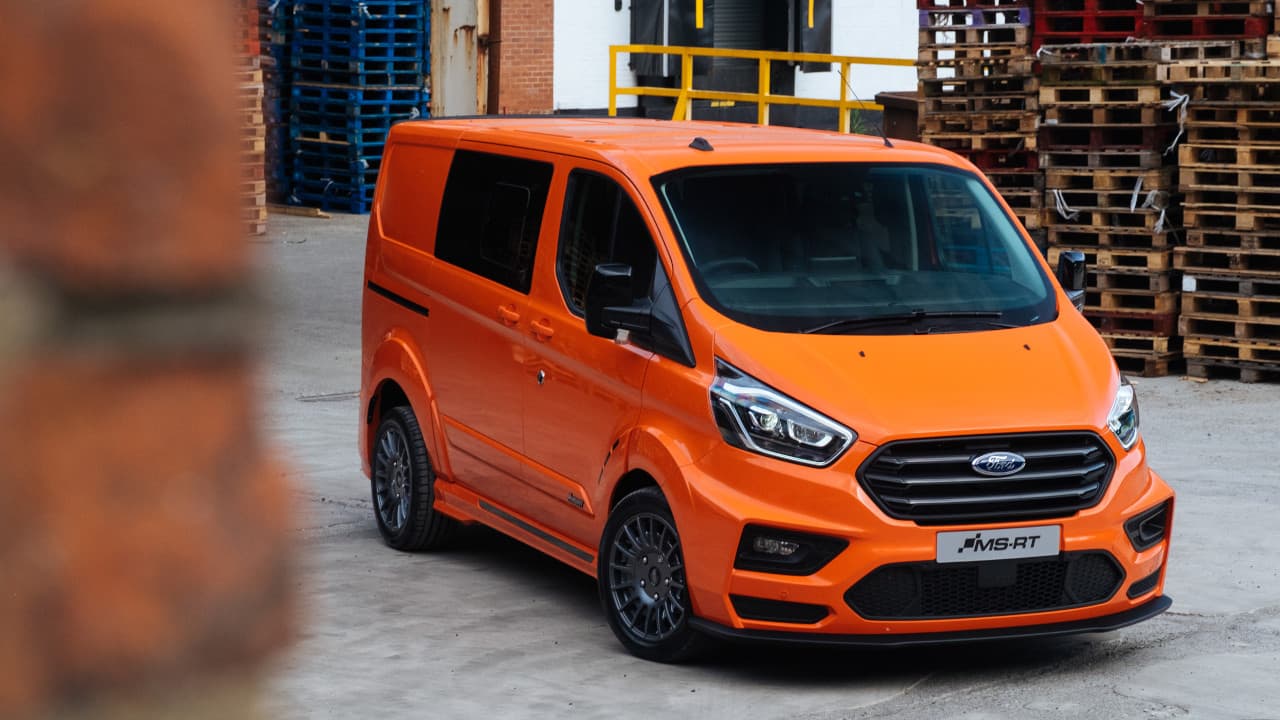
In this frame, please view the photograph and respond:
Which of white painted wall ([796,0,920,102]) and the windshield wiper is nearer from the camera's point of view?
the windshield wiper

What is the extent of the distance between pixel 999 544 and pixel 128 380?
5704mm

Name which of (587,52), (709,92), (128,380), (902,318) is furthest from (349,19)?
(128,380)

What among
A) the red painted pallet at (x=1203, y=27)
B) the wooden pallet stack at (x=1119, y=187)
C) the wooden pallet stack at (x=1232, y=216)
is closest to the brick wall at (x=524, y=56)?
the wooden pallet stack at (x=1119, y=187)

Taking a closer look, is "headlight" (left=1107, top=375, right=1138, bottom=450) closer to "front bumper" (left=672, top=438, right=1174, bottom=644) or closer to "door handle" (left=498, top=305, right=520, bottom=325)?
"front bumper" (left=672, top=438, right=1174, bottom=644)

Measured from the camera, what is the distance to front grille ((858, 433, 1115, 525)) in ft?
20.1

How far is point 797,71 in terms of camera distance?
3089cm

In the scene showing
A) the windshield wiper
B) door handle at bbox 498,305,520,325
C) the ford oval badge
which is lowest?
the ford oval badge

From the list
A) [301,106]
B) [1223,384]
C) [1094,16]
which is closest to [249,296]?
[1223,384]

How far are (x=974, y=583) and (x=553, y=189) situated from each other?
2496mm

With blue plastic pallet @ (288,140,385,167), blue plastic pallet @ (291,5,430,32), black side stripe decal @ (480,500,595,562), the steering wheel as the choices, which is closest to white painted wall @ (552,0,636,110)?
blue plastic pallet @ (291,5,430,32)

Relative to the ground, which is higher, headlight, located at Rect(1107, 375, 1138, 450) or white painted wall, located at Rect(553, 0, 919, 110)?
white painted wall, located at Rect(553, 0, 919, 110)

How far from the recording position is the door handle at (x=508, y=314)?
25.0 feet

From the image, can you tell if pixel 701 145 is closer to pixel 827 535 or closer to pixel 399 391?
pixel 827 535

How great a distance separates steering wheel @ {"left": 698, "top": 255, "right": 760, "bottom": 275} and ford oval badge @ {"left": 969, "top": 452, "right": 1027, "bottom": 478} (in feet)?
4.03
